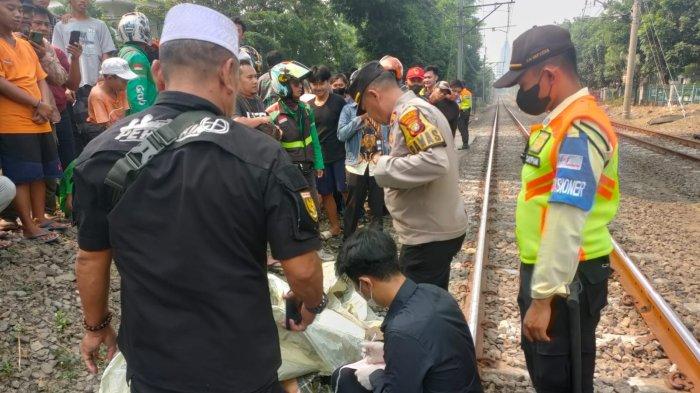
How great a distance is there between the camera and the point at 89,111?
500 centimetres

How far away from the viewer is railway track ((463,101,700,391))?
10.6 ft

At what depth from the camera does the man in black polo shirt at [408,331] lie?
83.6 inches

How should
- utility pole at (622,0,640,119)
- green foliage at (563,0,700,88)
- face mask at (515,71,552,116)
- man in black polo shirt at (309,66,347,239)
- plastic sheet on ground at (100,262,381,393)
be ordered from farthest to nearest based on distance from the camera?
green foliage at (563,0,700,88) → utility pole at (622,0,640,119) → man in black polo shirt at (309,66,347,239) → plastic sheet on ground at (100,262,381,393) → face mask at (515,71,552,116)

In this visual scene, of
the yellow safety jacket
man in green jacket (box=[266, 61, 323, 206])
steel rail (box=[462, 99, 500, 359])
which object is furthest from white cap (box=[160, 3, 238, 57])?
the yellow safety jacket

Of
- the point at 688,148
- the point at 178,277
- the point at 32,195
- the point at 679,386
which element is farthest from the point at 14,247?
the point at 688,148

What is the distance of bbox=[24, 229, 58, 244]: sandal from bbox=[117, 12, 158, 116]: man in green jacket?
1283 millimetres

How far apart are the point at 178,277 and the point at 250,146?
1.52 feet

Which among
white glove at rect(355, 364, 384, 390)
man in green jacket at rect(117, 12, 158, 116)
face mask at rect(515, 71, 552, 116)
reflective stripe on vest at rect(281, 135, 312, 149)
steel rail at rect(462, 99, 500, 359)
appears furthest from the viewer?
reflective stripe on vest at rect(281, 135, 312, 149)

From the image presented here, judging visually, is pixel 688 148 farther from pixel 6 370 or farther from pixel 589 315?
pixel 6 370

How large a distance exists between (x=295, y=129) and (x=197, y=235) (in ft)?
11.8

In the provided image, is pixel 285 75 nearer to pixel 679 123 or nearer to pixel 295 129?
pixel 295 129

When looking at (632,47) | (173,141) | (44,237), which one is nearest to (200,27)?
(173,141)

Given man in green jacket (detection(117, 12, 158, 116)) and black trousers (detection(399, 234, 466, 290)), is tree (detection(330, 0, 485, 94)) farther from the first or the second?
black trousers (detection(399, 234, 466, 290))

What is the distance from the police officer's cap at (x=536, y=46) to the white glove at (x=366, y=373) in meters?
1.51
